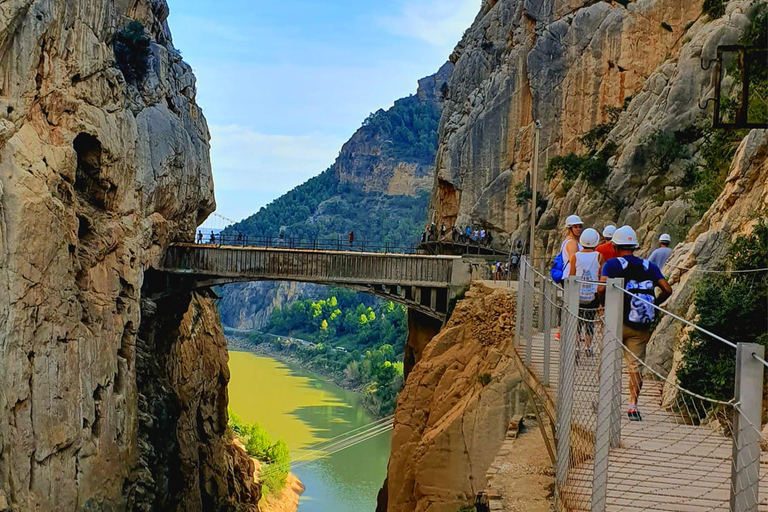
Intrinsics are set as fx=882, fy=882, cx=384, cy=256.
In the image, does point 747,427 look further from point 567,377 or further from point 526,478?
point 526,478

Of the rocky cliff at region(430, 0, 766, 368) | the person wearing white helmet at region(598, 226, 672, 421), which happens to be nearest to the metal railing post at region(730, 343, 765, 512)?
the person wearing white helmet at region(598, 226, 672, 421)

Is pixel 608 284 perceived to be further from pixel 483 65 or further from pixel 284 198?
pixel 284 198

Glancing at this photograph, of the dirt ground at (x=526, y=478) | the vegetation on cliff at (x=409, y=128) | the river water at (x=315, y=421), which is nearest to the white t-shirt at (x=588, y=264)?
the dirt ground at (x=526, y=478)

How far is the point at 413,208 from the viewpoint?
452ft

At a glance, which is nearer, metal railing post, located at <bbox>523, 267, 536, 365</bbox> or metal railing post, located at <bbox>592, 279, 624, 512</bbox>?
metal railing post, located at <bbox>592, 279, 624, 512</bbox>

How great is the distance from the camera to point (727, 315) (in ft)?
33.5

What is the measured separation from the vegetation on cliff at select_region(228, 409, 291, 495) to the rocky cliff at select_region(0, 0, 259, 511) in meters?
10.2

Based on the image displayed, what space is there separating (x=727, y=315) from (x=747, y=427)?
6541 millimetres

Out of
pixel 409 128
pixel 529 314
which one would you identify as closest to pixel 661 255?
pixel 529 314

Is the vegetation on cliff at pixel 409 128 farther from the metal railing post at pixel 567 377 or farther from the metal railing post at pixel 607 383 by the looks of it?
the metal railing post at pixel 607 383

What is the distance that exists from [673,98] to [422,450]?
16.5 meters

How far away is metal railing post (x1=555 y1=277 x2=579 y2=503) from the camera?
7.09 m

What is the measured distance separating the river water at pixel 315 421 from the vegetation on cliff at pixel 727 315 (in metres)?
38.5

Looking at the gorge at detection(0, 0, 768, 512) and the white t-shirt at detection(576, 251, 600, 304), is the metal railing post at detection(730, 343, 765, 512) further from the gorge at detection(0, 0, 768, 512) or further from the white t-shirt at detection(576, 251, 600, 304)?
the white t-shirt at detection(576, 251, 600, 304)
